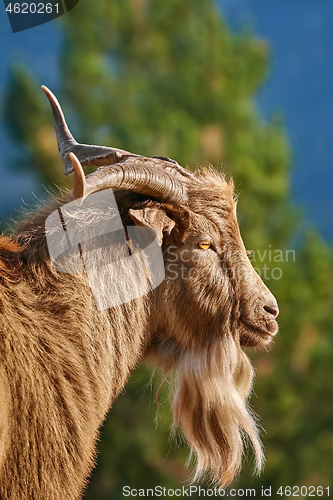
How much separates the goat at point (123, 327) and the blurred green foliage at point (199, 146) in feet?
19.5

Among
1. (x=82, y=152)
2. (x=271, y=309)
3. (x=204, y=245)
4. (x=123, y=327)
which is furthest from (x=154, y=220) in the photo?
(x=271, y=309)

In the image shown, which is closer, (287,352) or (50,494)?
(50,494)

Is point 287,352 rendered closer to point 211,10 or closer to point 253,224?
point 253,224

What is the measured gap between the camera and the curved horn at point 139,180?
2.68m

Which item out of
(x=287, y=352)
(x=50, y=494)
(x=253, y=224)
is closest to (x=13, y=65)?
(x=253, y=224)

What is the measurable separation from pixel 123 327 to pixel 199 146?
749 cm

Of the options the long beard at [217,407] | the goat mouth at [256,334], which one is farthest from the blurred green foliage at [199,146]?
the goat mouth at [256,334]

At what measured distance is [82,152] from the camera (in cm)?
359

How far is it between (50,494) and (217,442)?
51.0 inches

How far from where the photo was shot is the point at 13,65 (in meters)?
10.0

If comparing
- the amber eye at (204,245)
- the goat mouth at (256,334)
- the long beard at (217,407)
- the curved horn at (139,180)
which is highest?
the curved horn at (139,180)

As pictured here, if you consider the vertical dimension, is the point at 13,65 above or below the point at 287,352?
above

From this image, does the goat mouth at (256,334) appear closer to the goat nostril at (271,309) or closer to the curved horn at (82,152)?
the goat nostril at (271,309)

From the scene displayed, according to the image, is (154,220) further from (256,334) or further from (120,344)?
(256,334)
